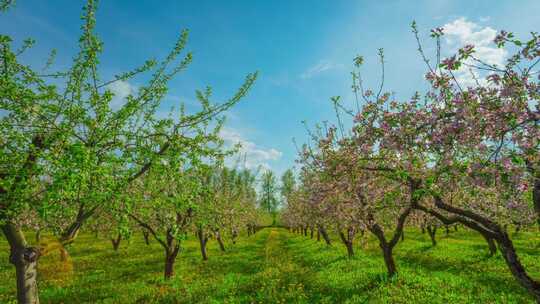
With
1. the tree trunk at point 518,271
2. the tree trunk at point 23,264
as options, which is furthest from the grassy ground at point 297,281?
the tree trunk at point 518,271

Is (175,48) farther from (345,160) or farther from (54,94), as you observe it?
(345,160)

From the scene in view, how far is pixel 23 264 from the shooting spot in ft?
27.8

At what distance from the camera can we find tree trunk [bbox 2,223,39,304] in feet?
27.8

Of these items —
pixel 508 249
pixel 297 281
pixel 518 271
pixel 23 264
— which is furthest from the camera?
pixel 297 281

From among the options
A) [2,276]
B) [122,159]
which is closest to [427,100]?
[122,159]

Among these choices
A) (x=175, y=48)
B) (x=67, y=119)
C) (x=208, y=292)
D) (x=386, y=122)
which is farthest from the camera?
(x=208, y=292)

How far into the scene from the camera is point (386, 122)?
26.6 ft

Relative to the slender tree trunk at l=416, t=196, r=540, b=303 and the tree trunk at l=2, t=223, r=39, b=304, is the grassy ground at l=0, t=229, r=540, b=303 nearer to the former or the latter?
the tree trunk at l=2, t=223, r=39, b=304

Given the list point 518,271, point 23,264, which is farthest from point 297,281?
point 23,264

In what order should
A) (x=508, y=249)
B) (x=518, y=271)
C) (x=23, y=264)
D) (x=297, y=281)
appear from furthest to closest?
(x=297, y=281)
(x=23, y=264)
(x=508, y=249)
(x=518, y=271)

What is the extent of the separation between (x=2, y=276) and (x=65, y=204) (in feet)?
67.9

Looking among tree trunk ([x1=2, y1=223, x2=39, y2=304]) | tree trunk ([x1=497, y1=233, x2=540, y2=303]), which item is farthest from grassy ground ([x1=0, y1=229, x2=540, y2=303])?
tree trunk ([x1=497, y1=233, x2=540, y2=303])

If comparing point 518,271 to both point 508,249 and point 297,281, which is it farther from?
point 297,281

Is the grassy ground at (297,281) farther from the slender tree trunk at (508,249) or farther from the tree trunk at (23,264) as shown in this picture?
the slender tree trunk at (508,249)
